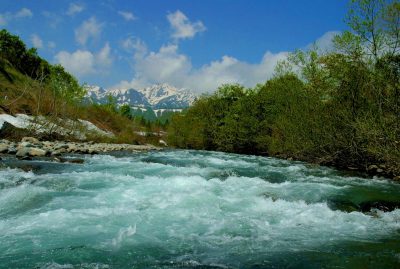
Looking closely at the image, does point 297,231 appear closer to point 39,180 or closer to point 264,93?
point 39,180

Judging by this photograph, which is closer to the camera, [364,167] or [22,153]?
[22,153]

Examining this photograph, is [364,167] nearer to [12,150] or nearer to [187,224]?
[187,224]

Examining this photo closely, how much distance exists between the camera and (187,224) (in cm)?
843

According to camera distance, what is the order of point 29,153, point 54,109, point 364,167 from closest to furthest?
point 29,153
point 364,167
point 54,109

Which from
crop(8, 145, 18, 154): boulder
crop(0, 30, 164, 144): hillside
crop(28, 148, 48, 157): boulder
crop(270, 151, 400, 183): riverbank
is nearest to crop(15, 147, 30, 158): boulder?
crop(28, 148, 48, 157): boulder


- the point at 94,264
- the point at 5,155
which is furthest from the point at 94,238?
the point at 5,155

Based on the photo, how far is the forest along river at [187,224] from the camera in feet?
20.8

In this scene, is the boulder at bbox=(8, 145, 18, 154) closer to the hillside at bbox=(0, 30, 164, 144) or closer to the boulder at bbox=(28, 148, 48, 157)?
the boulder at bbox=(28, 148, 48, 157)

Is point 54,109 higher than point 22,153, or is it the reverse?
point 54,109

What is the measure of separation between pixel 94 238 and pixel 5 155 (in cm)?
1358

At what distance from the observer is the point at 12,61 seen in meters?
76.1

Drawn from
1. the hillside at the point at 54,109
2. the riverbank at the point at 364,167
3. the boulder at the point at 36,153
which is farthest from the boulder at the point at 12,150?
the riverbank at the point at 364,167

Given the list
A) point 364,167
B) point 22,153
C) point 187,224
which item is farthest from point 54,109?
point 187,224

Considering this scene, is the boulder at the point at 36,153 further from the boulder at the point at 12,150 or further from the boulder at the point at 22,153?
the boulder at the point at 12,150
